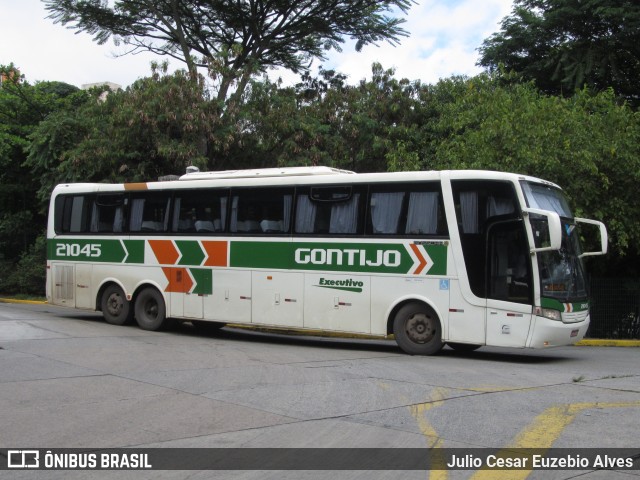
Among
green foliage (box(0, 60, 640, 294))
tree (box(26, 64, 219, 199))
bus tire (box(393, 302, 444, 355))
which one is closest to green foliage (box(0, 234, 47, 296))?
green foliage (box(0, 60, 640, 294))

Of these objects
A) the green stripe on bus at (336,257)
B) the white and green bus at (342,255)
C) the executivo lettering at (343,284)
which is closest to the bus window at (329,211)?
the white and green bus at (342,255)

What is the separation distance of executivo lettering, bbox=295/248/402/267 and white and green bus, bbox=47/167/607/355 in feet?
0.08

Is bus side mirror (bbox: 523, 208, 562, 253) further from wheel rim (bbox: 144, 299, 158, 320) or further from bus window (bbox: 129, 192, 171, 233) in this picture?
wheel rim (bbox: 144, 299, 158, 320)

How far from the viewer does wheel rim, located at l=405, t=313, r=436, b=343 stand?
43.8 ft

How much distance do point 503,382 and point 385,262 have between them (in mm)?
3976

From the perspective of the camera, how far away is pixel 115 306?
1747 cm

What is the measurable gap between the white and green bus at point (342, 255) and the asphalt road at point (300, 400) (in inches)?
33.0

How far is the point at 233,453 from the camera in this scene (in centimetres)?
624

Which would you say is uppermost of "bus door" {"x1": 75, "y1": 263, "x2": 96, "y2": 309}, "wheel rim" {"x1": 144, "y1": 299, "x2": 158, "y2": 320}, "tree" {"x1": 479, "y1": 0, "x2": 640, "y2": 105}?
"tree" {"x1": 479, "y1": 0, "x2": 640, "y2": 105}

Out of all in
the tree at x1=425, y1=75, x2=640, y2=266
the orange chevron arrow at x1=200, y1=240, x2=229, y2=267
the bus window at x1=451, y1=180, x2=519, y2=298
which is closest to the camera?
the bus window at x1=451, y1=180, x2=519, y2=298

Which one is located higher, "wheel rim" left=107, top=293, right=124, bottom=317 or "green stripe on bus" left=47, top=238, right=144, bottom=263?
"green stripe on bus" left=47, top=238, right=144, bottom=263

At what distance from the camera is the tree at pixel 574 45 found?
24.1 metres

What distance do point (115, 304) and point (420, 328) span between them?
7.95 metres

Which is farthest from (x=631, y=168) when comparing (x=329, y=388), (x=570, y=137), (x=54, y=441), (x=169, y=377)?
(x=54, y=441)
